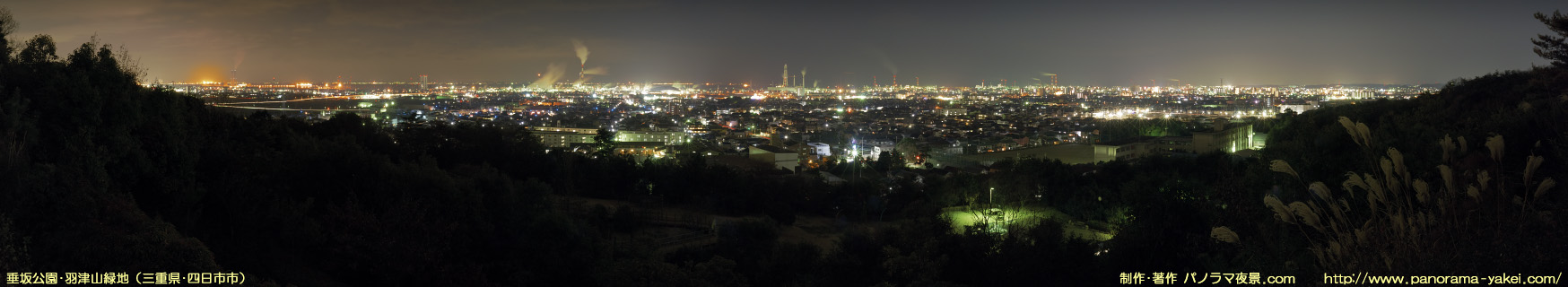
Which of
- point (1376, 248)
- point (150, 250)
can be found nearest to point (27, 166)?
point (150, 250)

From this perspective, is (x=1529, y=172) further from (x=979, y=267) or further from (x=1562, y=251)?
(x=979, y=267)

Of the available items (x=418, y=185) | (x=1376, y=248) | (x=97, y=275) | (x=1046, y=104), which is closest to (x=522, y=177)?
(x=418, y=185)

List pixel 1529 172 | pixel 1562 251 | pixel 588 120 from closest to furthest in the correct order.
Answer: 1. pixel 1562 251
2. pixel 1529 172
3. pixel 588 120

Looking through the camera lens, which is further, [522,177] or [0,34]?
[522,177]

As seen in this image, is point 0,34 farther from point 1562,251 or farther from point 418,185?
point 1562,251

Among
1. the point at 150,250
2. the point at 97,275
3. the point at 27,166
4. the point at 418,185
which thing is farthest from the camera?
the point at 418,185

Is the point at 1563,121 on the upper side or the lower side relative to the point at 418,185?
upper

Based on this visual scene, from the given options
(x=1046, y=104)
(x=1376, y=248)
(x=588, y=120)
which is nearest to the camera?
(x=1376, y=248)

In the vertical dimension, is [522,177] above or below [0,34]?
below

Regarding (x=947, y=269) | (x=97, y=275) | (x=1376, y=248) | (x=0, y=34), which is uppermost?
(x=0, y=34)
